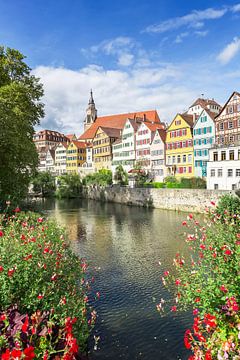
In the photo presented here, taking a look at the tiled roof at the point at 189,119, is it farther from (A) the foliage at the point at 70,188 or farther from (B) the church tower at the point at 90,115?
(B) the church tower at the point at 90,115

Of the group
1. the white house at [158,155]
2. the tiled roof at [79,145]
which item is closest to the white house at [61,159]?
the tiled roof at [79,145]

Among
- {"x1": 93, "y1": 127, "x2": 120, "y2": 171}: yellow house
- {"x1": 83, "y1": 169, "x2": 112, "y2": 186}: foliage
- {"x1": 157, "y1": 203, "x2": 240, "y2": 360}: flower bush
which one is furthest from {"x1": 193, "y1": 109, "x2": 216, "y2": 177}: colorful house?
{"x1": 157, "y1": 203, "x2": 240, "y2": 360}: flower bush

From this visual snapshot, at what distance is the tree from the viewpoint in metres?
16.3

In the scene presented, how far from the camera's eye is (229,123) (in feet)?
139

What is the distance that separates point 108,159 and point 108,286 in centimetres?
5733

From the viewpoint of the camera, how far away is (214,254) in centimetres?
659

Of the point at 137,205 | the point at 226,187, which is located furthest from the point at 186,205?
the point at 137,205

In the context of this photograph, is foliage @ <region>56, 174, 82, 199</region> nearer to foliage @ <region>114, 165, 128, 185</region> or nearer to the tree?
foliage @ <region>114, 165, 128, 185</region>

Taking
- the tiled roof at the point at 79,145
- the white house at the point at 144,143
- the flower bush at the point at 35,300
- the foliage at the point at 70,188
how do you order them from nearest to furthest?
the flower bush at the point at 35,300 < the white house at the point at 144,143 < the foliage at the point at 70,188 < the tiled roof at the point at 79,145

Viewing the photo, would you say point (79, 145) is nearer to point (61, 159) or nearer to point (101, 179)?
point (61, 159)

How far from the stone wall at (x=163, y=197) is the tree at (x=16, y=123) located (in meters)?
19.8

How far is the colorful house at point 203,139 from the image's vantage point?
45188 mm

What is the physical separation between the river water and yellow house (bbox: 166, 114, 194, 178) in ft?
77.5

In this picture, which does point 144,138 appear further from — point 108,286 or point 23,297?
point 23,297
